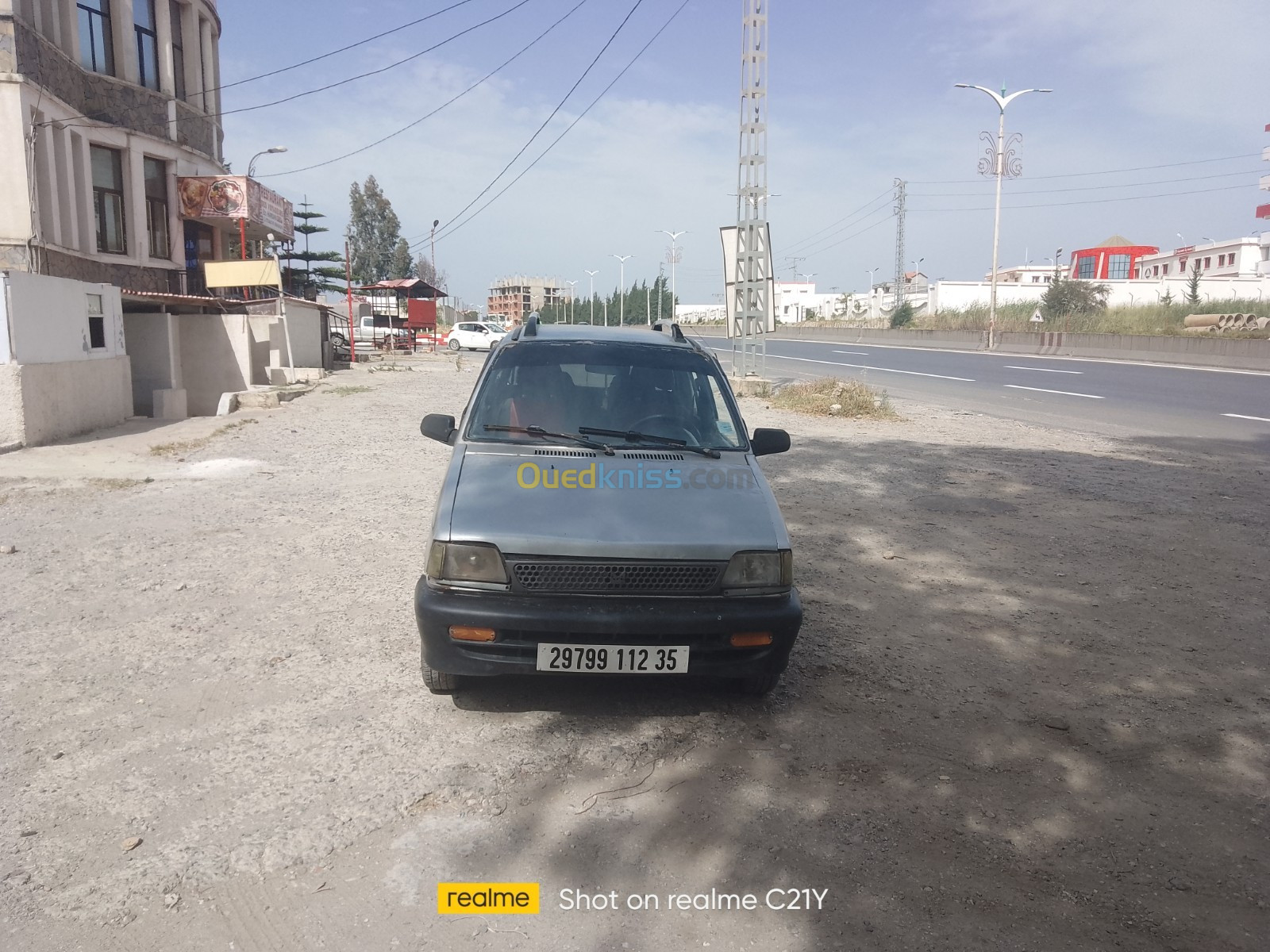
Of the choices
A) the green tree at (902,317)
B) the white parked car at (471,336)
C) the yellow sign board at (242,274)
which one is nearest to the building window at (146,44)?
the yellow sign board at (242,274)

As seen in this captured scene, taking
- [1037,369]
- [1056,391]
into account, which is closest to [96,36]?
[1056,391]

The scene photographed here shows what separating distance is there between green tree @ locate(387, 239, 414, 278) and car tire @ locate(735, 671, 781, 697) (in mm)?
68687

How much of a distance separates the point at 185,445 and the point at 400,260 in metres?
61.2

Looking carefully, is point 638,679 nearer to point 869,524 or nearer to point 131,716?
point 131,716

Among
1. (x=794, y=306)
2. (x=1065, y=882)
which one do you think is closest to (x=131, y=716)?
(x=1065, y=882)

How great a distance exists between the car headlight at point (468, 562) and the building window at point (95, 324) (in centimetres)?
1071

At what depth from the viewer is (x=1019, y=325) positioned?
4109cm

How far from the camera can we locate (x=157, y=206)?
23.1 m

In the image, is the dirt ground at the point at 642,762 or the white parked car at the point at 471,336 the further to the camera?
the white parked car at the point at 471,336

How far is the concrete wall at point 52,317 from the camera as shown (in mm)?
10031

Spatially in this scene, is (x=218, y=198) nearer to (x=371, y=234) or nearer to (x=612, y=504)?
(x=612, y=504)

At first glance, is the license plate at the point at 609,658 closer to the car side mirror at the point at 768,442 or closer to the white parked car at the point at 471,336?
the car side mirror at the point at 768,442

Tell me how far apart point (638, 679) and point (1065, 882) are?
1.97 metres

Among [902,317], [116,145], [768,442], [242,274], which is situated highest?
[116,145]
